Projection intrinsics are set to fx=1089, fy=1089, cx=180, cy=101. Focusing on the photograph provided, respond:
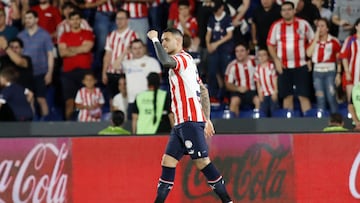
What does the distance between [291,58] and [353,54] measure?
1.03 m

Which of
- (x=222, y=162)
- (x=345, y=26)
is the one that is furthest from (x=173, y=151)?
(x=345, y=26)

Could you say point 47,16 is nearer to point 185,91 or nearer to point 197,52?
point 197,52

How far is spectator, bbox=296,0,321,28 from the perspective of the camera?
61.0 ft

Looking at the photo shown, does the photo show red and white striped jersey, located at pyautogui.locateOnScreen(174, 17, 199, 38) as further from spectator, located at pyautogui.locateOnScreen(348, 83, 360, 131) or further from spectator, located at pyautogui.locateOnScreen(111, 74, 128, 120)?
spectator, located at pyautogui.locateOnScreen(348, 83, 360, 131)

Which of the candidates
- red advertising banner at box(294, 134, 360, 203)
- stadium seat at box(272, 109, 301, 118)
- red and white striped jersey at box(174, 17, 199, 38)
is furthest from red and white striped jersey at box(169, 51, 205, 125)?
red and white striped jersey at box(174, 17, 199, 38)

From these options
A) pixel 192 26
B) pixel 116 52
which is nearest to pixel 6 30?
pixel 116 52

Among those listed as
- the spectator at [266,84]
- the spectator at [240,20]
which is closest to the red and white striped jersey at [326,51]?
the spectator at [266,84]

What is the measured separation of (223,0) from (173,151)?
22.9 feet

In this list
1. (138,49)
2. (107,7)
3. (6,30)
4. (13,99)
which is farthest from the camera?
(107,7)

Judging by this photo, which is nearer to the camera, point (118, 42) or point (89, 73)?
point (89, 73)

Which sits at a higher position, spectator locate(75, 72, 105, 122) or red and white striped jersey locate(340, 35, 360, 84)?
red and white striped jersey locate(340, 35, 360, 84)

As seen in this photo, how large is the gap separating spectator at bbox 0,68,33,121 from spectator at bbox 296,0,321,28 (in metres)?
4.82

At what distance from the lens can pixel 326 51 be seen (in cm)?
1784

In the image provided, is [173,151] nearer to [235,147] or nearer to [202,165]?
[202,165]
